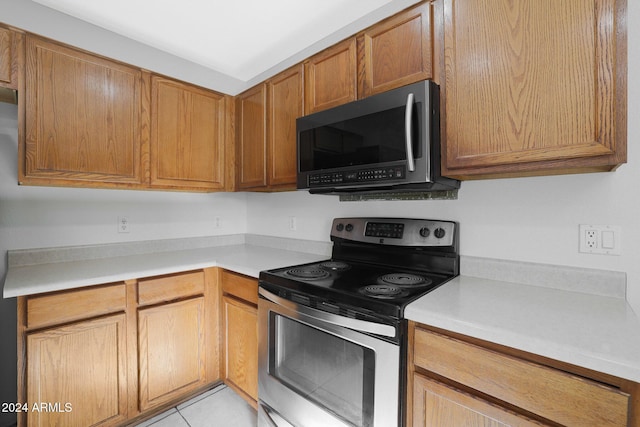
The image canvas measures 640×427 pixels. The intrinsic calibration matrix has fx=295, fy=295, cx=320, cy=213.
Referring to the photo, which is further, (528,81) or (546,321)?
(528,81)

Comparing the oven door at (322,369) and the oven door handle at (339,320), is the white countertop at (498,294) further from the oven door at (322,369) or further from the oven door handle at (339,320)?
the oven door at (322,369)

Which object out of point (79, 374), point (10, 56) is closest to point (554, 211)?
point (79, 374)

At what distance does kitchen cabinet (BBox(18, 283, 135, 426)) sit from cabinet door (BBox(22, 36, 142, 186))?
2.24 feet

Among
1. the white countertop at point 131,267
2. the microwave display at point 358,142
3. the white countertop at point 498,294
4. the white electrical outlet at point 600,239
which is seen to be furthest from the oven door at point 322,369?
the white electrical outlet at point 600,239

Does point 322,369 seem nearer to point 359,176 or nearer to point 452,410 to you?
point 452,410

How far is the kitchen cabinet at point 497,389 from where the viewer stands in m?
0.70

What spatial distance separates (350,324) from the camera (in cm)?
111

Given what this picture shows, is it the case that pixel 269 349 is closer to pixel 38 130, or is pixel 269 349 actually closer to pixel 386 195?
pixel 386 195

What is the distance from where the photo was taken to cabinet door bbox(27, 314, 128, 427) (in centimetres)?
134

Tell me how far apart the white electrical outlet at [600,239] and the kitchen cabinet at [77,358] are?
215cm

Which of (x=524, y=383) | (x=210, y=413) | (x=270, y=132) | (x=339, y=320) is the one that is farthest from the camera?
(x=270, y=132)

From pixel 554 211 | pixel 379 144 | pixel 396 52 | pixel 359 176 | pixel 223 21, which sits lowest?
pixel 554 211

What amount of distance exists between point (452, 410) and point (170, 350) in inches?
61.3

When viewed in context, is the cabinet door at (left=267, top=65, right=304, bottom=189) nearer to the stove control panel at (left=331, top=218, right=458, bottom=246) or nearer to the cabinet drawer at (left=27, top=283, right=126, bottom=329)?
the stove control panel at (left=331, top=218, right=458, bottom=246)
